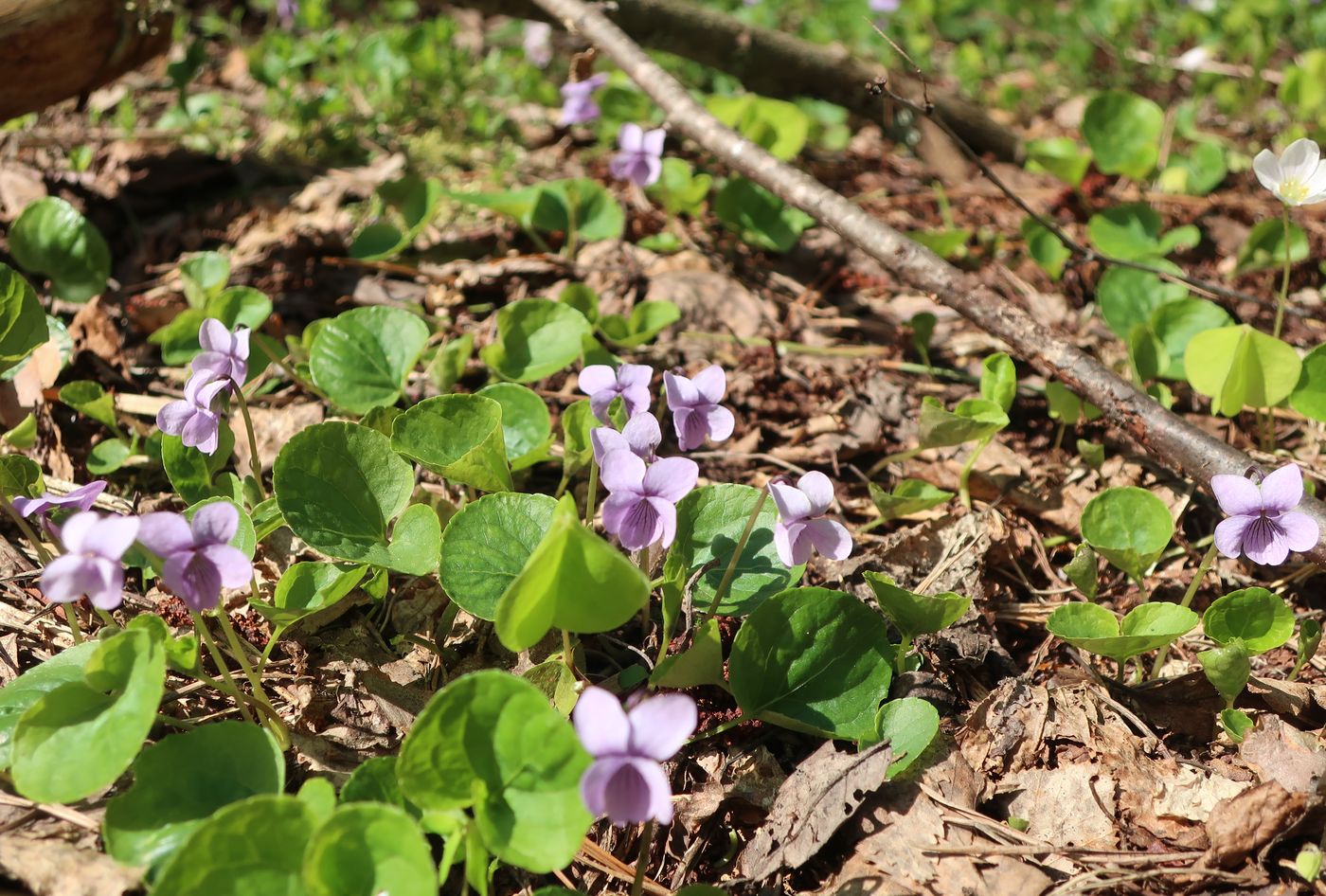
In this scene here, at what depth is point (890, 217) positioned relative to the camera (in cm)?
383

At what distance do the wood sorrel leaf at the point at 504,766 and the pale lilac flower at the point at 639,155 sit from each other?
208cm

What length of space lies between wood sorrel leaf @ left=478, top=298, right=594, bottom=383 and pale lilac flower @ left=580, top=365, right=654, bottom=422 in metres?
0.60

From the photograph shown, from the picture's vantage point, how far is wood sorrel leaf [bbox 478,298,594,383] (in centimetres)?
258

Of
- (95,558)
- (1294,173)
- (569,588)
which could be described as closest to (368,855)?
(569,588)

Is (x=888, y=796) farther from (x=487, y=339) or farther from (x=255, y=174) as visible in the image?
(x=255, y=174)

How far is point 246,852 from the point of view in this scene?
139cm

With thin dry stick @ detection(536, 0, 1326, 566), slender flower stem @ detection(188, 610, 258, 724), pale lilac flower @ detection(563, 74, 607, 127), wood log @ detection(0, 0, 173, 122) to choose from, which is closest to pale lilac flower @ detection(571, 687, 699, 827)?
slender flower stem @ detection(188, 610, 258, 724)

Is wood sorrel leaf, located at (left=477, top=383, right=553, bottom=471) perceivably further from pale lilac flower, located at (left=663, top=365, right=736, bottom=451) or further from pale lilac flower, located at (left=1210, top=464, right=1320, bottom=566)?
pale lilac flower, located at (left=1210, top=464, right=1320, bottom=566)

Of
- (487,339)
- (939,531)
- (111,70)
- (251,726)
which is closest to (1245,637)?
(939,531)

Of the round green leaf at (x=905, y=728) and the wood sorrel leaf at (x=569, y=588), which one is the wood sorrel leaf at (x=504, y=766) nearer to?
the wood sorrel leaf at (x=569, y=588)

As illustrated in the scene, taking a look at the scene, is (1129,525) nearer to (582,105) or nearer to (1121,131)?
(1121,131)

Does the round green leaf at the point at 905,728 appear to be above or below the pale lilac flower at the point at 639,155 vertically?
below

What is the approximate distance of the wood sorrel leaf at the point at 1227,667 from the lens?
1.81 metres

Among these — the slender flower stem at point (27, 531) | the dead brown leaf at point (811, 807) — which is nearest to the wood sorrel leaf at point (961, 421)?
the dead brown leaf at point (811, 807)
